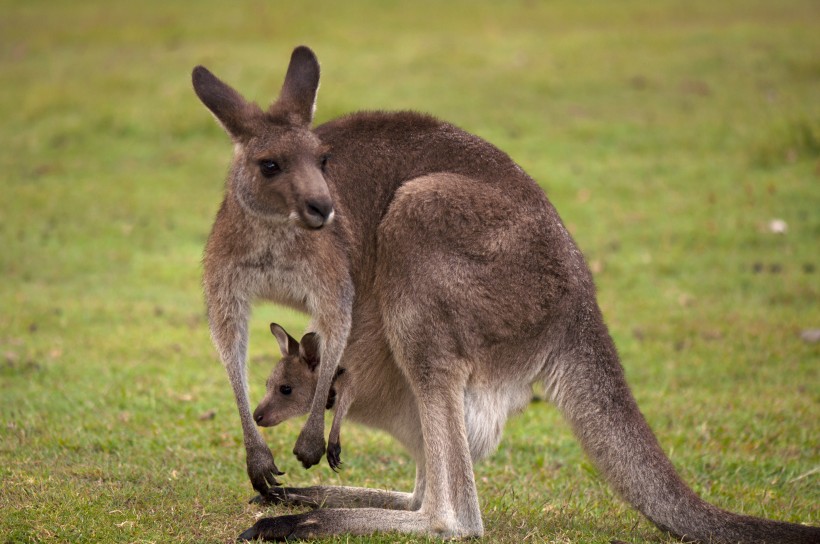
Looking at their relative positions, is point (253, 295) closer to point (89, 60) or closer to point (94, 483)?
point (94, 483)

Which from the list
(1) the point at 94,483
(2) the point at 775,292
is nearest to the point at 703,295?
(2) the point at 775,292

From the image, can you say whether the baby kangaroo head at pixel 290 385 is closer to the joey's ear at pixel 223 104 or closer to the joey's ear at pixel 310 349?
the joey's ear at pixel 310 349

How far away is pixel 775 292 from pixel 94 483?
7.09 meters

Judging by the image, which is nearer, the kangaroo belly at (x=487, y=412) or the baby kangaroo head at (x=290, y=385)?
the kangaroo belly at (x=487, y=412)

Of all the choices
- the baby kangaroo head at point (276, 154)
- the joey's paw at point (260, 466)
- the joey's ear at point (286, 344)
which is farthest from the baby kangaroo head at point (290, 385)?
the baby kangaroo head at point (276, 154)

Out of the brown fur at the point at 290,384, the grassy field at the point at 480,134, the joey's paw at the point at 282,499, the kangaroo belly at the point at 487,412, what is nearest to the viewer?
the kangaroo belly at the point at 487,412

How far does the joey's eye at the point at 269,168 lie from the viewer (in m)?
4.60

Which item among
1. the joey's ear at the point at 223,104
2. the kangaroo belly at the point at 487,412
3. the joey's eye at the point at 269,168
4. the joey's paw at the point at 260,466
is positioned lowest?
the joey's paw at the point at 260,466

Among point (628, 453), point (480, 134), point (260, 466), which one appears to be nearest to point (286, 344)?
point (260, 466)

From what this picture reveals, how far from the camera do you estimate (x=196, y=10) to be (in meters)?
21.7

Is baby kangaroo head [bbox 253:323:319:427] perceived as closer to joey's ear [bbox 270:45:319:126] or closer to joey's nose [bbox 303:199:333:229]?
joey's nose [bbox 303:199:333:229]

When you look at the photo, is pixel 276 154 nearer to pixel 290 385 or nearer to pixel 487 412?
pixel 290 385

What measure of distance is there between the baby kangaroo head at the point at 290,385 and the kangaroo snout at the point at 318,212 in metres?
1.05

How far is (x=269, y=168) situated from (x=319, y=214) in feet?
1.14
